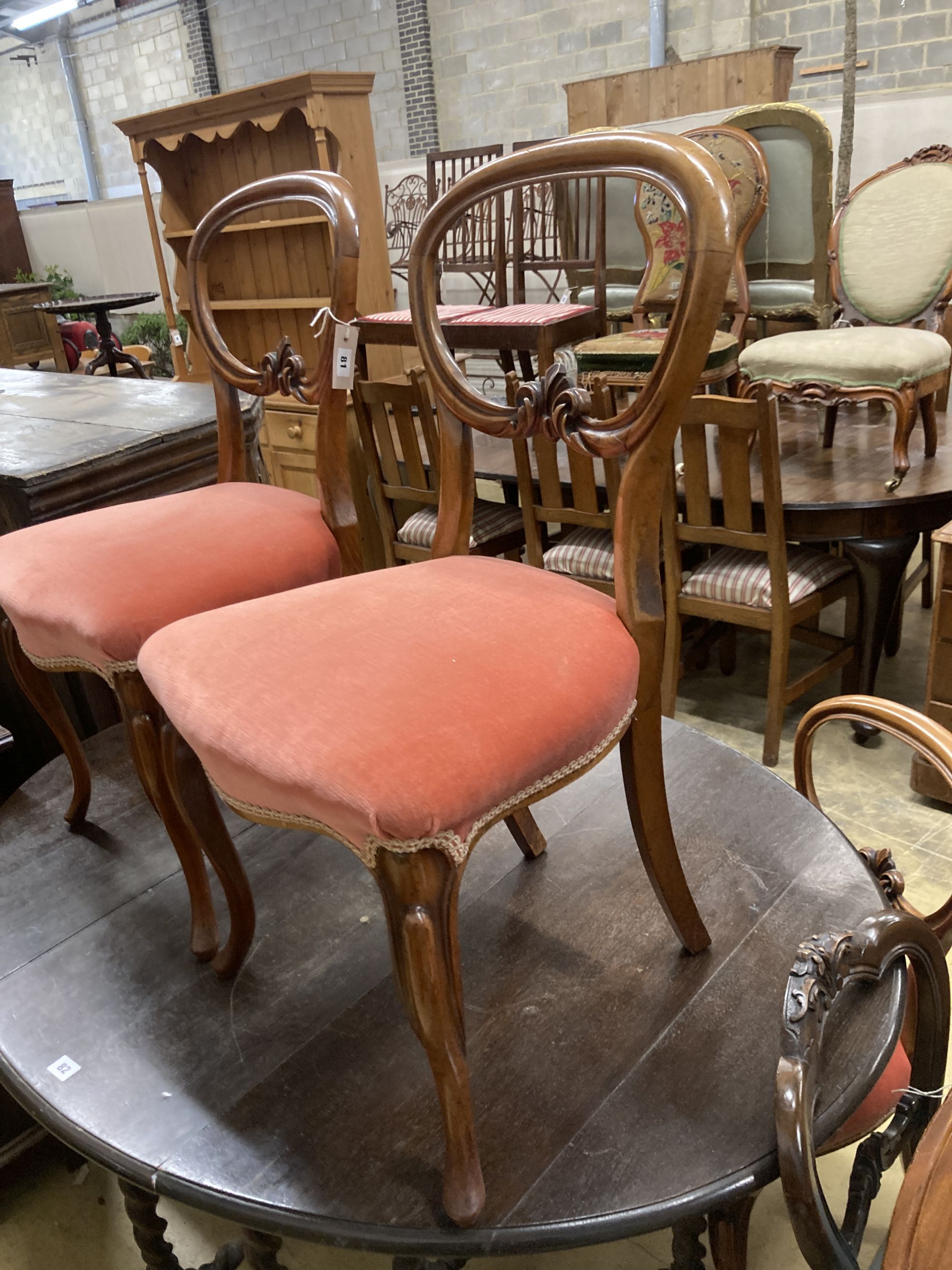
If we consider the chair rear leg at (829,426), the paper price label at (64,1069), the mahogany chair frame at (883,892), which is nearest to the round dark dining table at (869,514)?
the chair rear leg at (829,426)

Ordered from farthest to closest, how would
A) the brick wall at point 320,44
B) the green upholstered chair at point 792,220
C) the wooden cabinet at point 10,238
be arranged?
the wooden cabinet at point 10,238 < the brick wall at point 320,44 < the green upholstered chair at point 792,220

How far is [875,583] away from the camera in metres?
2.15

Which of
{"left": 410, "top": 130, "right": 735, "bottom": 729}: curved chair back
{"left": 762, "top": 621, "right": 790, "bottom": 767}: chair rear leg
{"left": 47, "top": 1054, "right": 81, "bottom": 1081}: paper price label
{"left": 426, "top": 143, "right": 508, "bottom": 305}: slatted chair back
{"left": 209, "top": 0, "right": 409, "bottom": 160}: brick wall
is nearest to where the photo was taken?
{"left": 410, "top": 130, "right": 735, "bottom": 729}: curved chair back

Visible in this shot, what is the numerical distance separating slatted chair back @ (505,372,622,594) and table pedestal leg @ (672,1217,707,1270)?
4.64ft

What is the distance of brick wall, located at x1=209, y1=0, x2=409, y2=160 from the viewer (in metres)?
7.66

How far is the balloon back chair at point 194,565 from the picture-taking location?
3.33 ft

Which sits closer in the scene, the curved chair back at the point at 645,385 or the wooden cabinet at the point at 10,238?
the curved chair back at the point at 645,385

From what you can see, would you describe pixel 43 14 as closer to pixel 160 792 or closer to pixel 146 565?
pixel 146 565

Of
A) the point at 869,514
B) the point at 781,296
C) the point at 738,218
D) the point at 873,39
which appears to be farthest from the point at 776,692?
the point at 873,39

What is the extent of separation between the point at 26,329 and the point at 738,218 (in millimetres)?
6280

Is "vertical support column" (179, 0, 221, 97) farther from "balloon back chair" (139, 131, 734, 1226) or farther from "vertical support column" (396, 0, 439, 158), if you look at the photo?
"balloon back chair" (139, 131, 734, 1226)

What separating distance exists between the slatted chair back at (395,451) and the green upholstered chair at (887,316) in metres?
0.87

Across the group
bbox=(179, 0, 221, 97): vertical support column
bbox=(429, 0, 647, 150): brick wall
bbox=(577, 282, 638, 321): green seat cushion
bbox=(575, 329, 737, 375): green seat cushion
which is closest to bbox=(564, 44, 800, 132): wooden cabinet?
bbox=(577, 282, 638, 321): green seat cushion

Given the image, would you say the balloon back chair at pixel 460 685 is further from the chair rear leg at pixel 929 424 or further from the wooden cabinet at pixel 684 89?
the wooden cabinet at pixel 684 89
